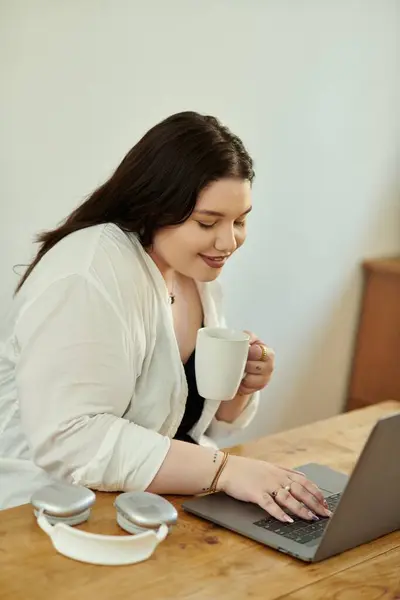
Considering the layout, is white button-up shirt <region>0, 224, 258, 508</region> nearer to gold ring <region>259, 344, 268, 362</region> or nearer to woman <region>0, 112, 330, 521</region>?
woman <region>0, 112, 330, 521</region>

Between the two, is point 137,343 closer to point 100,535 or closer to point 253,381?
point 253,381

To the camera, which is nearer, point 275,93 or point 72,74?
point 72,74

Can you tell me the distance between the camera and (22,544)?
116cm

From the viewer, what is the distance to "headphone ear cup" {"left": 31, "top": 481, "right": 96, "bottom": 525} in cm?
120

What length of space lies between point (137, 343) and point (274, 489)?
327mm

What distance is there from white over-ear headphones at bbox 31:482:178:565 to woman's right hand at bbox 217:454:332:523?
0.15 meters

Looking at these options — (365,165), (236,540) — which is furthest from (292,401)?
(236,540)

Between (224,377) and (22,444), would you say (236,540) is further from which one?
(22,444)

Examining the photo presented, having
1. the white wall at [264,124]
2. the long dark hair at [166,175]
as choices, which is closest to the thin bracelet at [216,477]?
the long dark hair at [166,175]

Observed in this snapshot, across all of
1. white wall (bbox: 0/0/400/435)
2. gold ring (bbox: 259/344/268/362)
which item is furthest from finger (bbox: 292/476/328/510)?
white wall (bbox: 0/0/400/435)

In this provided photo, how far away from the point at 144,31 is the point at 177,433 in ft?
3.48

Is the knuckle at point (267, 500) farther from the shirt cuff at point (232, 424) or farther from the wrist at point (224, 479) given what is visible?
the shirt cuff at point (232, 424)

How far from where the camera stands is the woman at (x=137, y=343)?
4.49 ft

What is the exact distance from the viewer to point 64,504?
1206mm
